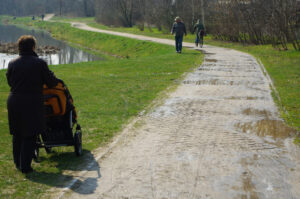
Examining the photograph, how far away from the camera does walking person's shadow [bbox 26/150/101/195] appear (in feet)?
17.4

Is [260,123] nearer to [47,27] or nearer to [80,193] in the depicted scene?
[80,193]

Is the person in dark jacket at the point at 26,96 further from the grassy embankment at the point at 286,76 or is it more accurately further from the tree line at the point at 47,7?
the tree line at the point at 47,7

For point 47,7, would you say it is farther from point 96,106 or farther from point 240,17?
point 96,106

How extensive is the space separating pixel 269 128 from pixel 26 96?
4.58 m

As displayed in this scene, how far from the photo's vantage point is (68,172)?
5.79m

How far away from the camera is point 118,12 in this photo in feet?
205

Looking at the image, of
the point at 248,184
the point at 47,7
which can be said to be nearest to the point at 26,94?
the point at 248,184

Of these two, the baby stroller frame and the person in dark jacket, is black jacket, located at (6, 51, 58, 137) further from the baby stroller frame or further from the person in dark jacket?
the baby stroller frame

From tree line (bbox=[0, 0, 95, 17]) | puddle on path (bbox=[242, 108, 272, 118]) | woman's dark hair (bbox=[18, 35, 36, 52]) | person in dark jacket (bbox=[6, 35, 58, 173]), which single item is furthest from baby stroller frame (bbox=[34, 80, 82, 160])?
tree line (bbox=[0, 0, 95, 17])

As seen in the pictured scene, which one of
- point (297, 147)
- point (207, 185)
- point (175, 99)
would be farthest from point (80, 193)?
point (175, 99)

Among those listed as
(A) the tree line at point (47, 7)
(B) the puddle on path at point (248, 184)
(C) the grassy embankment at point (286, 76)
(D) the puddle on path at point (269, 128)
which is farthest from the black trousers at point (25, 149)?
(A) the tree line at point (47, 7)

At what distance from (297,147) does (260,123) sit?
4.93 ft

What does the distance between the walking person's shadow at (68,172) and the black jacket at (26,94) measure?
59 centimetres

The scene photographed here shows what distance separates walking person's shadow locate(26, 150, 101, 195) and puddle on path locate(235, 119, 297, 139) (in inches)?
121
